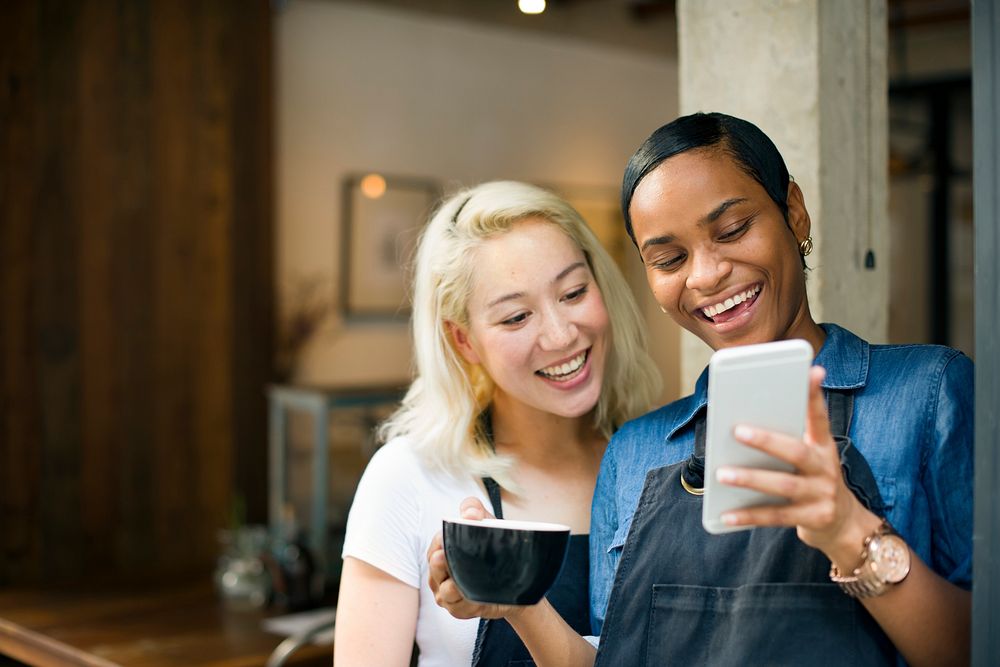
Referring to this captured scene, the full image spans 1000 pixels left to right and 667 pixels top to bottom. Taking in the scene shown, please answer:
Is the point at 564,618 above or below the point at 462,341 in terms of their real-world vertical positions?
below

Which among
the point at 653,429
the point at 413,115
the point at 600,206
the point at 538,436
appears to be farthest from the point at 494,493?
the point at 600,206

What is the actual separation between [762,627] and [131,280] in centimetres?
366

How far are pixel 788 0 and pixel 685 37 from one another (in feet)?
0.56

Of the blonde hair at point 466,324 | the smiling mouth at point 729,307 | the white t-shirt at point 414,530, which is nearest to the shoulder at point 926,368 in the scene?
the smiling mouth at point 729,307

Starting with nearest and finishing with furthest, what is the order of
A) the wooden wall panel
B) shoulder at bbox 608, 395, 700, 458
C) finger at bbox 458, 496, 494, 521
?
finger at bbox 458, 496, 494, 521, shoulder at bbox 608, 395, 700, 458, the wooden wall panel

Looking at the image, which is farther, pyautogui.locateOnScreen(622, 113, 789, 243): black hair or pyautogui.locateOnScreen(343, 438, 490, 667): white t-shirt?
pyautogui.locateOnScreen(343, 438, 490, 667): white t-shirt

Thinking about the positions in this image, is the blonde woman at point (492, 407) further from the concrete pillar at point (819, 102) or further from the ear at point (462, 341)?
the concrete pillar at point (819, 102)

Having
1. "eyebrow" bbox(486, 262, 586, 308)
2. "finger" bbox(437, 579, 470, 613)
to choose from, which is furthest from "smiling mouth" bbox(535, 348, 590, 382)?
"finger" bbox(437, 579, 470, 613)

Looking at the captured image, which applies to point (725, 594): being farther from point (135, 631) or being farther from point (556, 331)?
point (135, 631)

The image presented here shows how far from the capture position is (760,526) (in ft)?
3.24

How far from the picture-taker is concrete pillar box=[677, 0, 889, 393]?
1.60 meters

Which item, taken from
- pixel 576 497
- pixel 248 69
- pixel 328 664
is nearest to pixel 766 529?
pixel 576 497

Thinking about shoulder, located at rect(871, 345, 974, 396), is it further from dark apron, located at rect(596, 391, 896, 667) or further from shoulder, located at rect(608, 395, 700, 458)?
shoulder, located at rect(608, 395, 700, 458)

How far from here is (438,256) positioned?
1546mm
